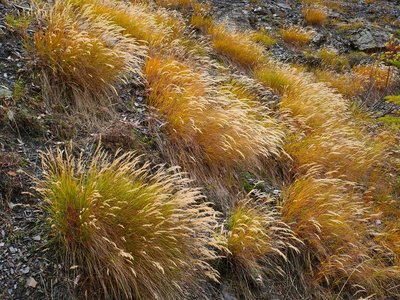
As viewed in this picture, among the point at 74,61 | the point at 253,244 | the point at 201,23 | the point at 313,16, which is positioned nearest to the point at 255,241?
the point at 253,244

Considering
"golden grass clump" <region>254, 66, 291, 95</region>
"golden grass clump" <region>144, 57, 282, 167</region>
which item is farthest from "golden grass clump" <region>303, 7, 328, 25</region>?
"golden grass clump" <region>144, 57, 282, 167</region>

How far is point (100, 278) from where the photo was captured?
2461 mm

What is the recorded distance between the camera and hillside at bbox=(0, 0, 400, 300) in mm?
2566

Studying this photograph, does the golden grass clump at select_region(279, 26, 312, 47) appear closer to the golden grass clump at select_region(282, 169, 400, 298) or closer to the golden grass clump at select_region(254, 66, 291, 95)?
the golden grass clump at select_region(254, 66, 291, 95)

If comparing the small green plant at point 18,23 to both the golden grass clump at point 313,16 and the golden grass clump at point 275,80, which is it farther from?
the golden grass clump at point 313,16

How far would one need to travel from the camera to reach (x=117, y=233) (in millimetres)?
2602

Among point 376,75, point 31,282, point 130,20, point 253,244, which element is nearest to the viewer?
point 31,282

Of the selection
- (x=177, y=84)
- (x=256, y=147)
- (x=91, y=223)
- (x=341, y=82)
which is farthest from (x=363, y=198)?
(x=341, y=82)

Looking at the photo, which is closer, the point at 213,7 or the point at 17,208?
the point at 17,208

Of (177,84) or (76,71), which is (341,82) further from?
(76,71)

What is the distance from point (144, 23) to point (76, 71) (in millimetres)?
2380

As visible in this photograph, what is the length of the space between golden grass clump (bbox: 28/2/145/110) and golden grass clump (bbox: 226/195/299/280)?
202cm

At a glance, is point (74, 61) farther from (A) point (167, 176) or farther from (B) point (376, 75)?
(B) point (376, 75)

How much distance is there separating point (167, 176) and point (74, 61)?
1.75 meters
